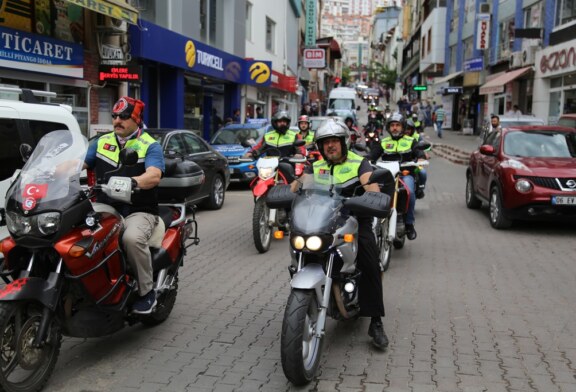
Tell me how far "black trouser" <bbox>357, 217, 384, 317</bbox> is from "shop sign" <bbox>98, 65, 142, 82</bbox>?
10.7 metres

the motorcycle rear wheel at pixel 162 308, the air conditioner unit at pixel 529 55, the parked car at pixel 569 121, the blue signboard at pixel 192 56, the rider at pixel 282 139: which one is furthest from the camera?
the air conditioner unit at pixel 529 55

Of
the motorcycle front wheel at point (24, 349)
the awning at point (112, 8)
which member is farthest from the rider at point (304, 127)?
the motorcycle front wheel at point (24, 349)

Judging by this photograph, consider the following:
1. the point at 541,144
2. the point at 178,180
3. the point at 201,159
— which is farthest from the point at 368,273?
the point at 201,159

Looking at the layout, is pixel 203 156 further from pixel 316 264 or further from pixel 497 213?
pixel 316 264

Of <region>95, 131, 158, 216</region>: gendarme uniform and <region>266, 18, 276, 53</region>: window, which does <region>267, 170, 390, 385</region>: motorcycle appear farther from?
<region>266, 18, 276, 53</region>: window

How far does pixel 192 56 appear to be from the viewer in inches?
757

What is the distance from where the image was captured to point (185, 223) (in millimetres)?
5199

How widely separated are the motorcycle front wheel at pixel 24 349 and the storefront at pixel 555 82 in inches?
832

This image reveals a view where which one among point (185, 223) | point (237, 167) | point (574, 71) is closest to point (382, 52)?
point (574, 71)

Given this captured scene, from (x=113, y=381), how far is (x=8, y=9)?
955cm

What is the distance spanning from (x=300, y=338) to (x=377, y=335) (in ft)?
3.53

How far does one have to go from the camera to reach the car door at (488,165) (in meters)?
10.1

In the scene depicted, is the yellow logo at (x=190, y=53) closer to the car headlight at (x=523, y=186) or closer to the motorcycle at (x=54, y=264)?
the car headlight at (x=523, y=186)

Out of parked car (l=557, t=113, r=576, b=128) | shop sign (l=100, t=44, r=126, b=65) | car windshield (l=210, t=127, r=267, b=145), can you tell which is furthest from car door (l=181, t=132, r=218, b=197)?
parked car (l=557, t=113, r=576, b=128)
